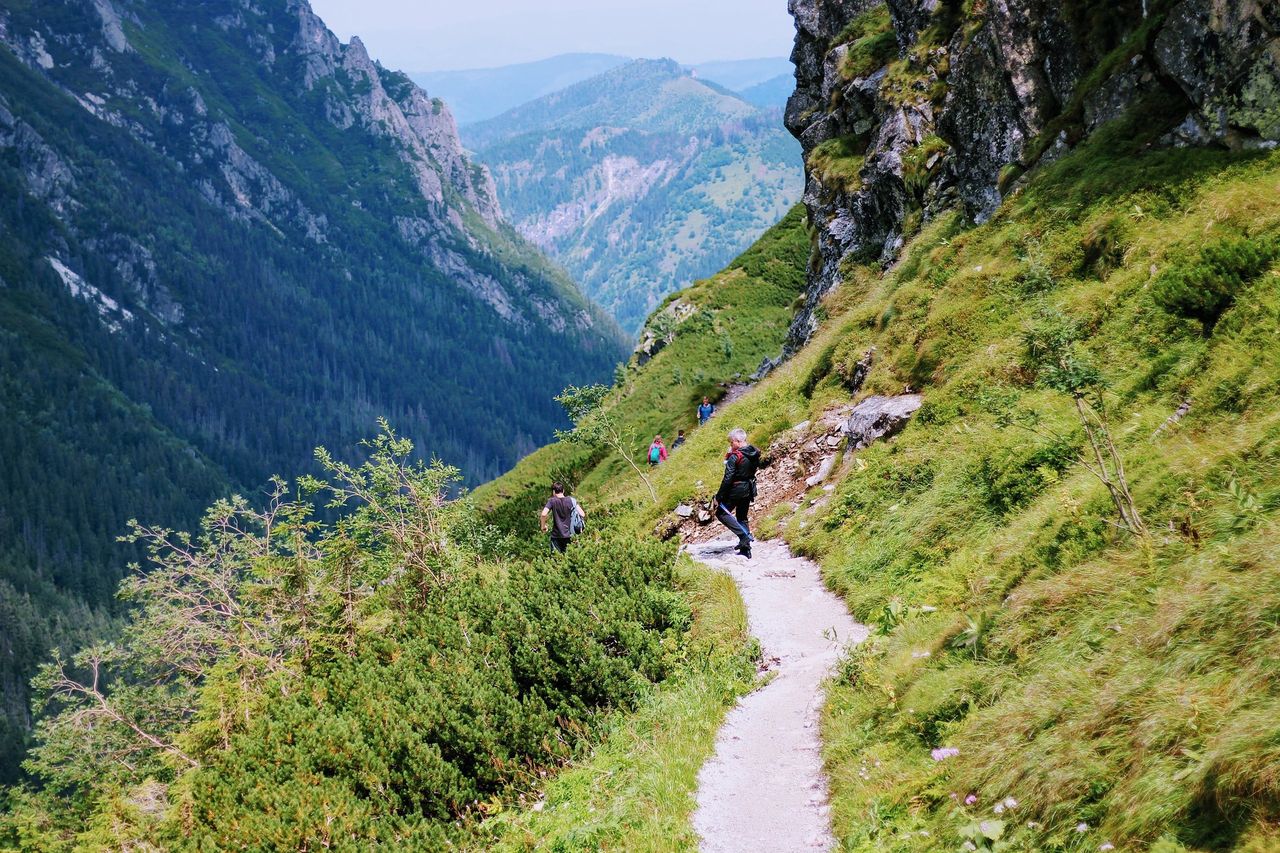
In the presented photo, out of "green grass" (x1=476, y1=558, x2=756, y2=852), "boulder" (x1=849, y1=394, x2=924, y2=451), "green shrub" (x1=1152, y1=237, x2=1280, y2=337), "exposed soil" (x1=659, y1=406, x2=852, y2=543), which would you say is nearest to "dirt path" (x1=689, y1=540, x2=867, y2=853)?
"green grass" (x1=476, y1=558, x2=756, y2=852)

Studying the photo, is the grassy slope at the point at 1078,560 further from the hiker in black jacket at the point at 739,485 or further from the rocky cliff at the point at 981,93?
the hiker in black jacket at the point at 739,485

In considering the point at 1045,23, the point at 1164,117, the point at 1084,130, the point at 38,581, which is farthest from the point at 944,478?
the point at 38,581

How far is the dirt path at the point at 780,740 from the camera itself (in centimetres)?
730

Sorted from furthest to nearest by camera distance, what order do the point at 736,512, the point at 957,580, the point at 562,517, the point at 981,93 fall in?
1. the point at 981,93
2. the point at 562,517
3. the point at 736,512
4. the point at 957,580

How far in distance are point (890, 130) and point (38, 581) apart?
666ft

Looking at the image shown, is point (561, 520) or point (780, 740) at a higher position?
point (561, 520)

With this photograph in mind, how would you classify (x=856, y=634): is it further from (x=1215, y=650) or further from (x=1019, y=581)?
(x=1215, y=650)

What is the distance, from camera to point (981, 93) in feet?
80.8

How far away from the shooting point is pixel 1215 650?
5.55 metres

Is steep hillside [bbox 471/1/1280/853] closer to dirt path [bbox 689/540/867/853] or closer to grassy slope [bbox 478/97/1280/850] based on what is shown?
grassy slope [bbox 478/97/1280/850]

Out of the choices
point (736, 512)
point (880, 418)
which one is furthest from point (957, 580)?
point (880, 418)

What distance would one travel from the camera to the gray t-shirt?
17.9 m

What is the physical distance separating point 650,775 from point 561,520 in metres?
9.93

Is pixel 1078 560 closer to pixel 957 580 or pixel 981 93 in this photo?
pixel 957 580
